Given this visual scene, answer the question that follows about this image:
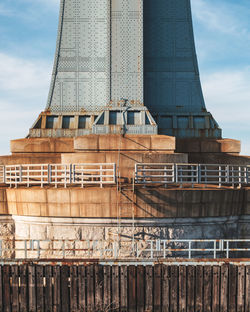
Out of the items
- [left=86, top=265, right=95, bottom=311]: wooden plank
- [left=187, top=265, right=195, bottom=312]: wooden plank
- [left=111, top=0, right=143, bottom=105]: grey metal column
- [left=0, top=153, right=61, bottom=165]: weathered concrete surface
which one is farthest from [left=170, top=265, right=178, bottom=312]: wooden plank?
[left=111, top=0, right=143, bottom=105]: grey metal column

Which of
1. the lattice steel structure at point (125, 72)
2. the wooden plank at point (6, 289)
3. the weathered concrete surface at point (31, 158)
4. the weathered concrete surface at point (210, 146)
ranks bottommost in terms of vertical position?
the wooden plank at point (6, 289)

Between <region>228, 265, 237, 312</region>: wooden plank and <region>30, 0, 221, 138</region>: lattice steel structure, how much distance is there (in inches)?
394

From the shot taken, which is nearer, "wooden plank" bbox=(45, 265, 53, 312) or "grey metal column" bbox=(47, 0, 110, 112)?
"wooden plank" bbox=(45, 265, 53, 312)

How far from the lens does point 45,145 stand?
841 inches

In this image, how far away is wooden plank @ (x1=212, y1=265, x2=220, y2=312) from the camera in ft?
39.3

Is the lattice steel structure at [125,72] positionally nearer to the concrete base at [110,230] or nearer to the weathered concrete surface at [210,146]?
the weathered concrete surface at [210,146]

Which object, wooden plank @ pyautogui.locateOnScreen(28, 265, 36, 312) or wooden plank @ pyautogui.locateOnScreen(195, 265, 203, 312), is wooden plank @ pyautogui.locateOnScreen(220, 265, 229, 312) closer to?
wooden plank @ pyautogui.locateOnScreen(195, 265, 203, 312)

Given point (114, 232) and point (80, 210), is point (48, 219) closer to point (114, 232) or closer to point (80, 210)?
point (80, 210)

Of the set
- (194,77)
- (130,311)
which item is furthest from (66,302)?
(194,77)

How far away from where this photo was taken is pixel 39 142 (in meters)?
21.5

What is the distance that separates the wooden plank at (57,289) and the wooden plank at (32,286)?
71 cm

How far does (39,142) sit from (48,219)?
6842 mm

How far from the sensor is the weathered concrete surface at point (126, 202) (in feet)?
49.3

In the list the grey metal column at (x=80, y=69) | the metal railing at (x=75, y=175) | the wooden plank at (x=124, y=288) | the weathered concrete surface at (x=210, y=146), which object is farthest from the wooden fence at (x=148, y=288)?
the grey metal column at (x=80, y=69)
